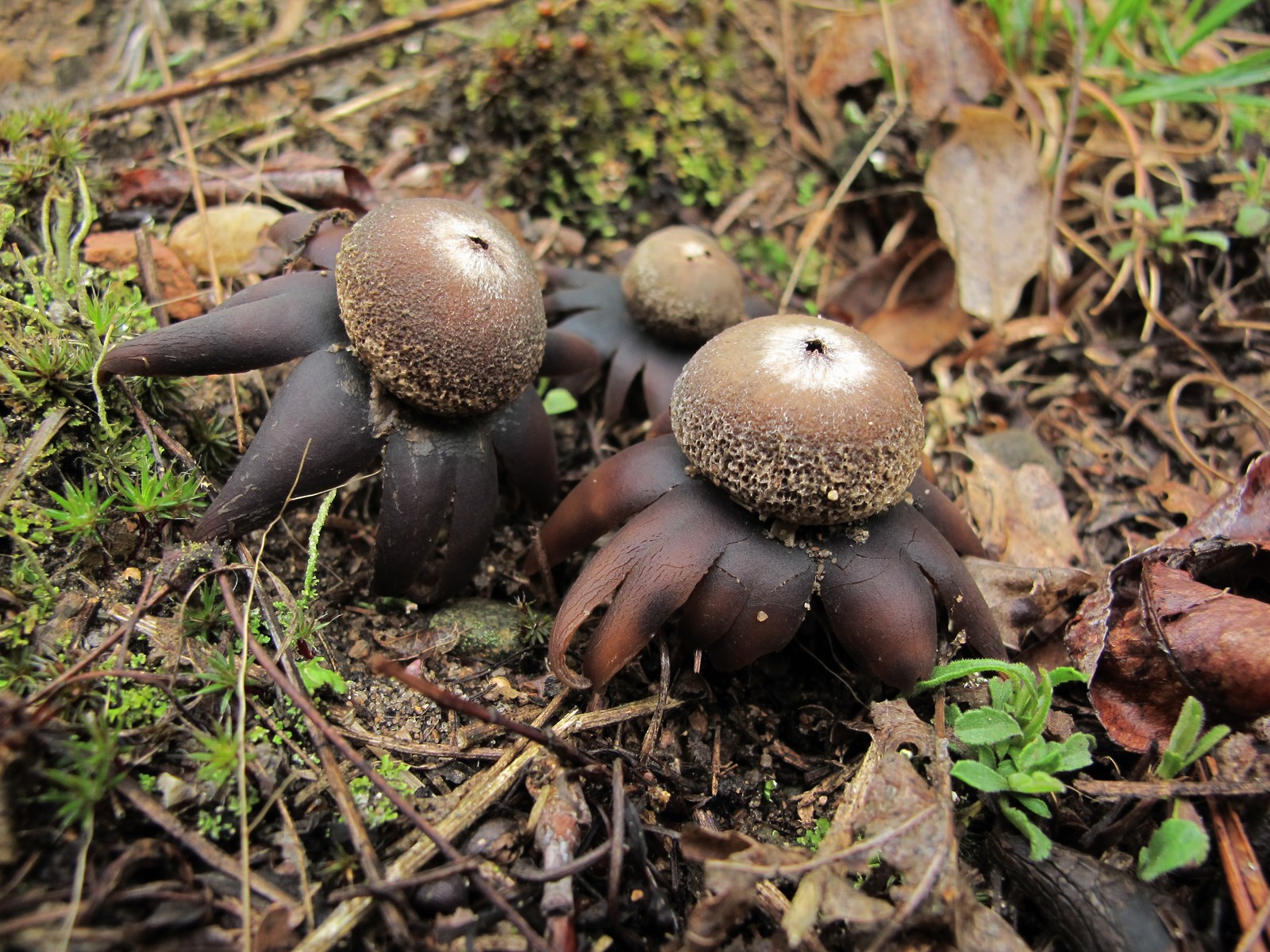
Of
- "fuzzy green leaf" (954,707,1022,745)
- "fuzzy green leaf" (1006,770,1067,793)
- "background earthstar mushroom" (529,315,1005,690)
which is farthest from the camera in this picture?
"background earthstar mushroom" (529,315,1005,690)

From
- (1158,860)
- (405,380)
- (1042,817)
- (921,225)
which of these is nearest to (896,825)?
(1042,817)

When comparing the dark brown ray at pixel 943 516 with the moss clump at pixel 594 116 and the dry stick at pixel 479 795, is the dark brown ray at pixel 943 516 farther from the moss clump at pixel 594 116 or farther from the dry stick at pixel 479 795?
the moss clump at pixel 594 116

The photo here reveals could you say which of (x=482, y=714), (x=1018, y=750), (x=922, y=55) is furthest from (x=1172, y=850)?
(x=922, y=55)

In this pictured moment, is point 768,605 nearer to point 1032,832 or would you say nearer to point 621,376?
point 1032,832

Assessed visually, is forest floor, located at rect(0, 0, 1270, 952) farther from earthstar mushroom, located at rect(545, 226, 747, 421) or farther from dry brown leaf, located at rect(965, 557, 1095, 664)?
earthstar mushroom, located at rect(545, 226, 747, 421)

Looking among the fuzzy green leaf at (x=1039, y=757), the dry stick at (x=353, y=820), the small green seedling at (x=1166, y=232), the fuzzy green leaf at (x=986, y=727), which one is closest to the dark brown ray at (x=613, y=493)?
the dry stick at (x=353, y=820)

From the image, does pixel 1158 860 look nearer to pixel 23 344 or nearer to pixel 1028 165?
pixel 1028 165

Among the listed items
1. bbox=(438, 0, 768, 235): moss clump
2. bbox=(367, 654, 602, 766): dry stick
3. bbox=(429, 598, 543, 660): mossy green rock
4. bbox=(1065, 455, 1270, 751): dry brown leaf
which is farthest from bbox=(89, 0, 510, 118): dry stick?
bbox=(1065, 455, 1270, 751): dry brown leaf
